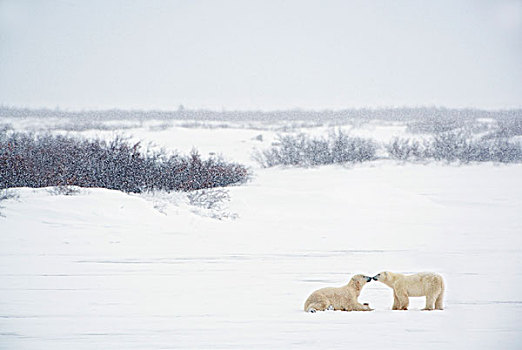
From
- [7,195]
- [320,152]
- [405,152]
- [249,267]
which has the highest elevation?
[405,152]

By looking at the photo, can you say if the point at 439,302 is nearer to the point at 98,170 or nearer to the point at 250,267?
the point at 250,267

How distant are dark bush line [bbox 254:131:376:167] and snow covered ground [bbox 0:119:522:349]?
23.1 feet

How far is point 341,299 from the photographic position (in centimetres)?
541

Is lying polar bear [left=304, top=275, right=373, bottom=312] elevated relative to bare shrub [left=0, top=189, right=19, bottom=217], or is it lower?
lower

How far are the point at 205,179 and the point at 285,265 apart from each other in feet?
21.7

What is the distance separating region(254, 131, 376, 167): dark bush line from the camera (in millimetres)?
22531

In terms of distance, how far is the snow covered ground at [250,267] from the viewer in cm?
488

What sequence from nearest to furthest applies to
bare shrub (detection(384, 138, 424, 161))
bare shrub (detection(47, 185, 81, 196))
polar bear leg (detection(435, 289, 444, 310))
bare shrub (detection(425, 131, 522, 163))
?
polar bear leg (detection(435, 289, 444, 310)) → bare shrub (detection(47, 185, 81, 196)) → bare shrub (detection(425, 131, 522, 163)) → bare shrub (detection(384, 138, 424, 161))

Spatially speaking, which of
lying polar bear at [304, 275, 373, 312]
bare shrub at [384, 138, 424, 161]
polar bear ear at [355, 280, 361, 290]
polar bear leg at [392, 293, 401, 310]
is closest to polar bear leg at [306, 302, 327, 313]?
lying polar bear at [304, 275, 373, 312]

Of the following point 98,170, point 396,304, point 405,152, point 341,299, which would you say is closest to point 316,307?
point 341,299

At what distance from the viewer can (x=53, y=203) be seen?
10461 millimetres

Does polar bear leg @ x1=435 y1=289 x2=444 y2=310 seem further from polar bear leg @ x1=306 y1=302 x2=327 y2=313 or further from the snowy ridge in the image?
polar bear leg @ x1=306 y1=302 x2=327 y2=313

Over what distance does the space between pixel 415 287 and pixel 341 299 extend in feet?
1.89

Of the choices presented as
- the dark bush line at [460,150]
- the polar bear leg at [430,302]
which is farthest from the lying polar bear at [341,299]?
the dark bush line at [460,150]
